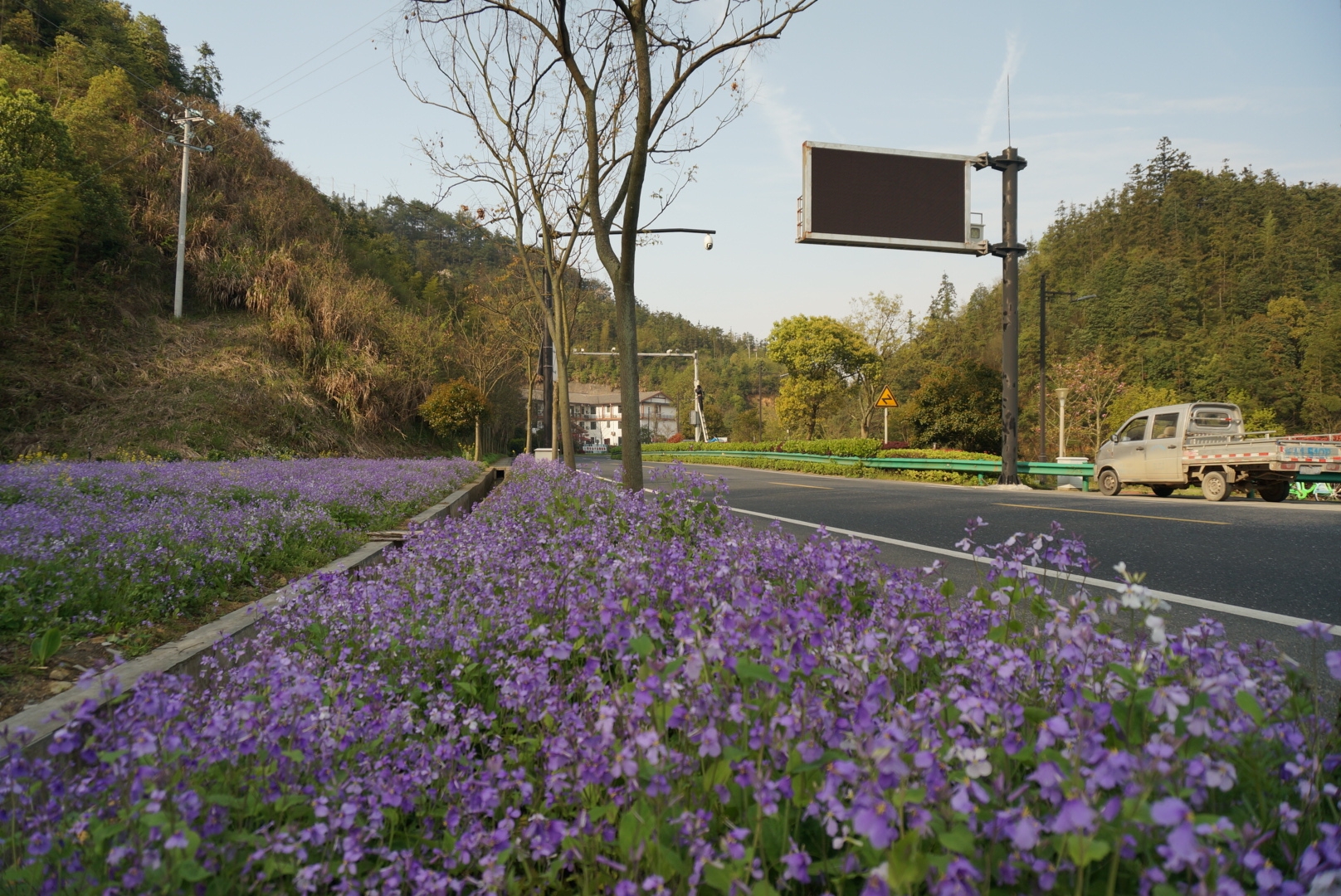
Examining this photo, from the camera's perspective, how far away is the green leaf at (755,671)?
1.54m

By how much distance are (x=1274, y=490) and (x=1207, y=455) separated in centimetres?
137

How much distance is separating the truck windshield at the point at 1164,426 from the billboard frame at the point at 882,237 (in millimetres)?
5589

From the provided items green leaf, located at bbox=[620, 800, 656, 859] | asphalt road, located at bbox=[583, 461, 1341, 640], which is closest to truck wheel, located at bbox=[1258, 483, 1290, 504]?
asphalt road, located at bbox=[583, 461, 1341, 640]

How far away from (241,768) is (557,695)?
2.70 feet

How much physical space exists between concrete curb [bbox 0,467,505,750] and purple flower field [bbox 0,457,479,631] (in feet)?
1.63

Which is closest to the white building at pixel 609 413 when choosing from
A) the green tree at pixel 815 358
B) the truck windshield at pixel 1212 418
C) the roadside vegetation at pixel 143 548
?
the green tree at pixel 815 358

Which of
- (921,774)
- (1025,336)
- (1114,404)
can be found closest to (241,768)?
(921,774)

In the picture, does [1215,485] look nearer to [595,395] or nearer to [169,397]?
[169,397]

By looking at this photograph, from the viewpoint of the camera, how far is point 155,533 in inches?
221

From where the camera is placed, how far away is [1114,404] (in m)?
44.7

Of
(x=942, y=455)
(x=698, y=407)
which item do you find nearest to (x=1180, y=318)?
(x=698, y=407)

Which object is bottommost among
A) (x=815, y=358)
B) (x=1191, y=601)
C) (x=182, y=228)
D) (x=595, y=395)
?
(x=1191, y=601)

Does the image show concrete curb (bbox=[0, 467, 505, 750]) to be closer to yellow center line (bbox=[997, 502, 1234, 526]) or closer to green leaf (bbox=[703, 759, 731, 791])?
green leaf (bbox=[703, 759, 731, 791])

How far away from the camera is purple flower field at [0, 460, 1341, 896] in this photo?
4.04 ft
